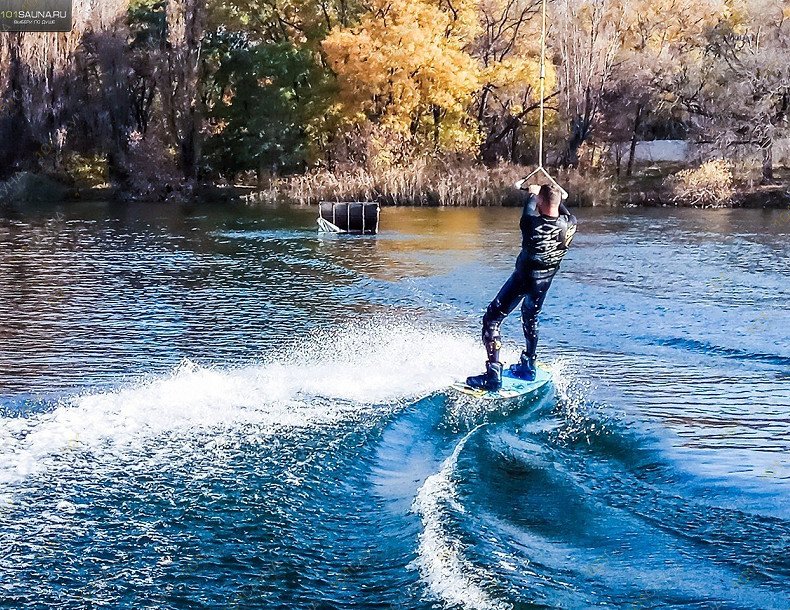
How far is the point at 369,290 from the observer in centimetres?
2045

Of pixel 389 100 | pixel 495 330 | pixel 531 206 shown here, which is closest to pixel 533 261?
pixel 531 206

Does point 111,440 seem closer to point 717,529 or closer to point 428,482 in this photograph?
point 428,482

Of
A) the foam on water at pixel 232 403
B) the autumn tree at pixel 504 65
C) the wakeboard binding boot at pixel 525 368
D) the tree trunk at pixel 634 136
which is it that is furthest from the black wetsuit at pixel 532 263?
the tree trunk at pixel 634 136

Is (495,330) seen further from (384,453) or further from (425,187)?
(425,187)

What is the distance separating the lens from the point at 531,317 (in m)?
11.5

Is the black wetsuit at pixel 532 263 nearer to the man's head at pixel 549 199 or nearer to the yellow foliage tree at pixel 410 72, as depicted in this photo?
the man's head at pixel 549 199

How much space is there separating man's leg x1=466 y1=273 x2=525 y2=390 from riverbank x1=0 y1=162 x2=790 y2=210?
109 feet

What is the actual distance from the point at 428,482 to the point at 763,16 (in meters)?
48.2

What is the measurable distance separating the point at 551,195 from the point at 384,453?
358cm

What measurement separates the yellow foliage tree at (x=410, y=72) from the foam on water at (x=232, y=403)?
3688cm

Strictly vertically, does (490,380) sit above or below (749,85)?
below

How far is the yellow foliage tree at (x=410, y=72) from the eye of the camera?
160 ft

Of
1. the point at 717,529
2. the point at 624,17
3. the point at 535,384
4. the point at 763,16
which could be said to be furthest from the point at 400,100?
the point at 717,529

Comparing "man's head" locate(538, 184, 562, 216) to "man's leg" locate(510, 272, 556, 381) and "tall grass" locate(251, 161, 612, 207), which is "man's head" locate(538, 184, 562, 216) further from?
"tall grass" locate(251, 161, 612, 207)
